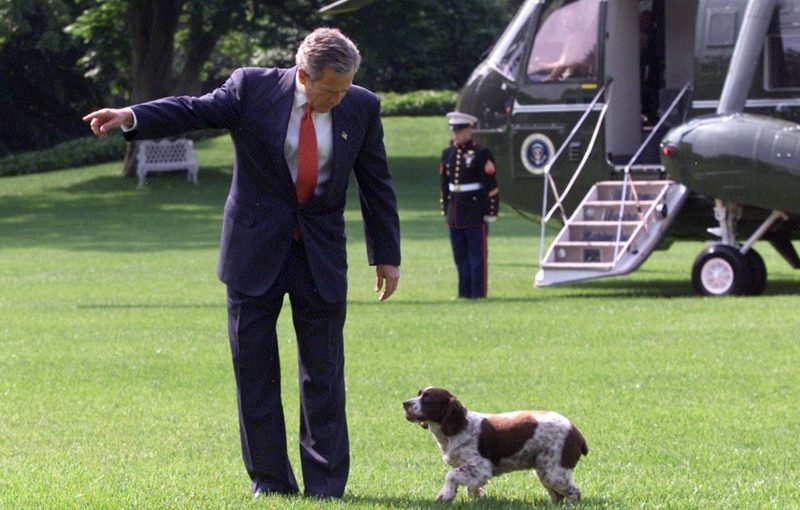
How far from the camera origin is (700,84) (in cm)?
1828

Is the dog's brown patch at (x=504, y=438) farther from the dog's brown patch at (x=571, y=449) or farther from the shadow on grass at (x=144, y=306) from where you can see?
the shadow on grass at (x=144, y=306)

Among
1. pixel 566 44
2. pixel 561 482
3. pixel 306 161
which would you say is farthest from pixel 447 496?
pixel 566 44

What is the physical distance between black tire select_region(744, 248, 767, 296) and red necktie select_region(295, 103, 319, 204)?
38.3 ft

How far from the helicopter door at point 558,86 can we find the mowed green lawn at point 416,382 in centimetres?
162

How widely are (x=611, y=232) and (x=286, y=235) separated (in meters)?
12.4

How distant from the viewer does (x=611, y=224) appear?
18.5m

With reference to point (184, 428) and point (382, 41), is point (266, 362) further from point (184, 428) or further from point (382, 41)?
point (382, 41)

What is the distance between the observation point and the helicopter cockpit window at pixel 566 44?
19344mm

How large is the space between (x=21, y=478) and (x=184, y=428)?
2120 millimetres

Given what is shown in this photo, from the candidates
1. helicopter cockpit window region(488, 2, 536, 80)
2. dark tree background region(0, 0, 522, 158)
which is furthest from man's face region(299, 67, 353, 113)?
dark tree background region(0, 0, 522, 158)

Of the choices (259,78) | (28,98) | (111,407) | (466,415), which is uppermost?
(259,78)

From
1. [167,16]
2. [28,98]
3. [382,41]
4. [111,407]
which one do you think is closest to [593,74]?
[111,407]

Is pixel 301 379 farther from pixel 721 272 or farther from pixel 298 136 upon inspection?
pixel 721 272

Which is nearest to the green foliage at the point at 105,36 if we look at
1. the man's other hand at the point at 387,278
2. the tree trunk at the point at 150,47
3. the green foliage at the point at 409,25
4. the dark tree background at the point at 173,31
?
the dark tree background at the point at 173,31
